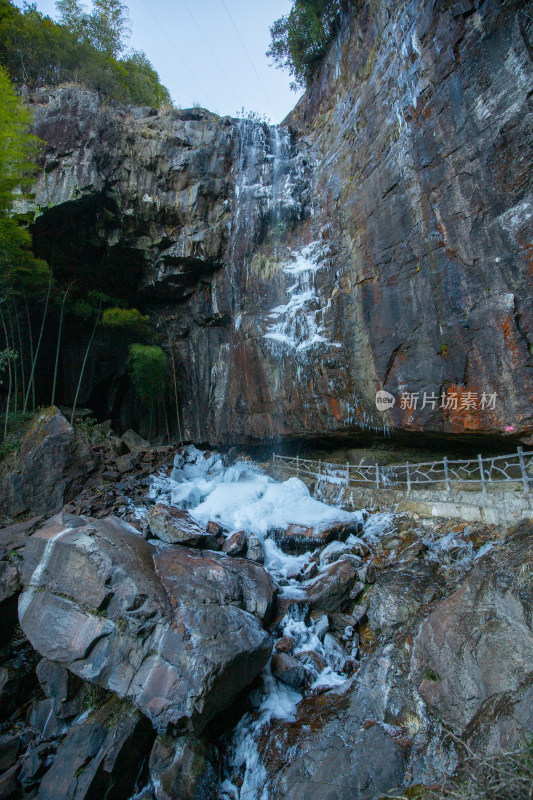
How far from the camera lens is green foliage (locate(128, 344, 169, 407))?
17.4 meters

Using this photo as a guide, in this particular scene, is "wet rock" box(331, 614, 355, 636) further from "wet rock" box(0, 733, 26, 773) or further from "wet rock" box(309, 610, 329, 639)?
"wet rock" box(0, 733, 26, 773)

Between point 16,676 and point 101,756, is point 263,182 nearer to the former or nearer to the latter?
point 16,676

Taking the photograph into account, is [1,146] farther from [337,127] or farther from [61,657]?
[61,657]

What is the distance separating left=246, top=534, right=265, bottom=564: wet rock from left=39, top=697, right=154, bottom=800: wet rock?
3431 millimetres

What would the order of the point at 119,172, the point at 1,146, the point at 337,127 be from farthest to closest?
1. the point at 119,172
2. the point at 337,127
3. the point at 1,146

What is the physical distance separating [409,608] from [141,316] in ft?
54.4

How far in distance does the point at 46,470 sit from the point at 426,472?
10390 mm

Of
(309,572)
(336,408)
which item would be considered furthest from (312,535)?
(336,408)

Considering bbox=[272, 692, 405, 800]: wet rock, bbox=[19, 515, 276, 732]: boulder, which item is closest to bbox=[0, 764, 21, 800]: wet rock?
bbox=[19, 515, 276, 732]: boulder

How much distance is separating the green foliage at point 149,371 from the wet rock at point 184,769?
14.5 metres

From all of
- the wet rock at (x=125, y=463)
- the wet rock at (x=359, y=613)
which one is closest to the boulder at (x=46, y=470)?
the wet rock at (x=125, y=463)

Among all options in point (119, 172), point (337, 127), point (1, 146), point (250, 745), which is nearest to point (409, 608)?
point (250, 745)

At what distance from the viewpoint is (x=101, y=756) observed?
4.88m

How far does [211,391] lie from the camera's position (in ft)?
54.3
